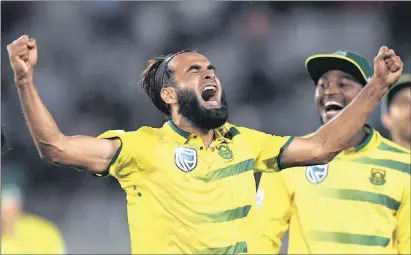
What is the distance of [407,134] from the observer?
6859 millimetres

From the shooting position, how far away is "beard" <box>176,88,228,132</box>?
13.7ft

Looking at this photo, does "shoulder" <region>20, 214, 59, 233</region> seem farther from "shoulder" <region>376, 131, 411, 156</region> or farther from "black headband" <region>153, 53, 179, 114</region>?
"black headband" <region>153, 53, 179, 114</region>

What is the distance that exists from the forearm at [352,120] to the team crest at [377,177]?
1.29 meters

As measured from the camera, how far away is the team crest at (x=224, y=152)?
4285mm

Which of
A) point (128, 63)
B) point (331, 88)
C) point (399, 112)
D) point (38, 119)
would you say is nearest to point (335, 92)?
point (331, 88)

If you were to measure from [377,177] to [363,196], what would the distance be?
0.14 metres

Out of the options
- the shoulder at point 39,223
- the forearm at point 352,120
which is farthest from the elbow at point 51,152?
the shoulder at point 39,223

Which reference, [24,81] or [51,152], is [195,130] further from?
[24,81]

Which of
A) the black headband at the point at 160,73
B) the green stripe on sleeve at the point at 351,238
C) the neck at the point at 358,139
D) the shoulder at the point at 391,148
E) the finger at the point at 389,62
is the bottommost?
the green stripe on sleeve at the point at 351,238

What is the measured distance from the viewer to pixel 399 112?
6777 mm

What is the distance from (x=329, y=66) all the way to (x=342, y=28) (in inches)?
169

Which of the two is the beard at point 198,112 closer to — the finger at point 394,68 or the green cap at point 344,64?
the finger at point 394,68

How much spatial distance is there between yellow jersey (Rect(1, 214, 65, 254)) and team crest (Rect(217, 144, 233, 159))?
3.73 m

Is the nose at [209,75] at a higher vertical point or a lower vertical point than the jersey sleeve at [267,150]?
higher
